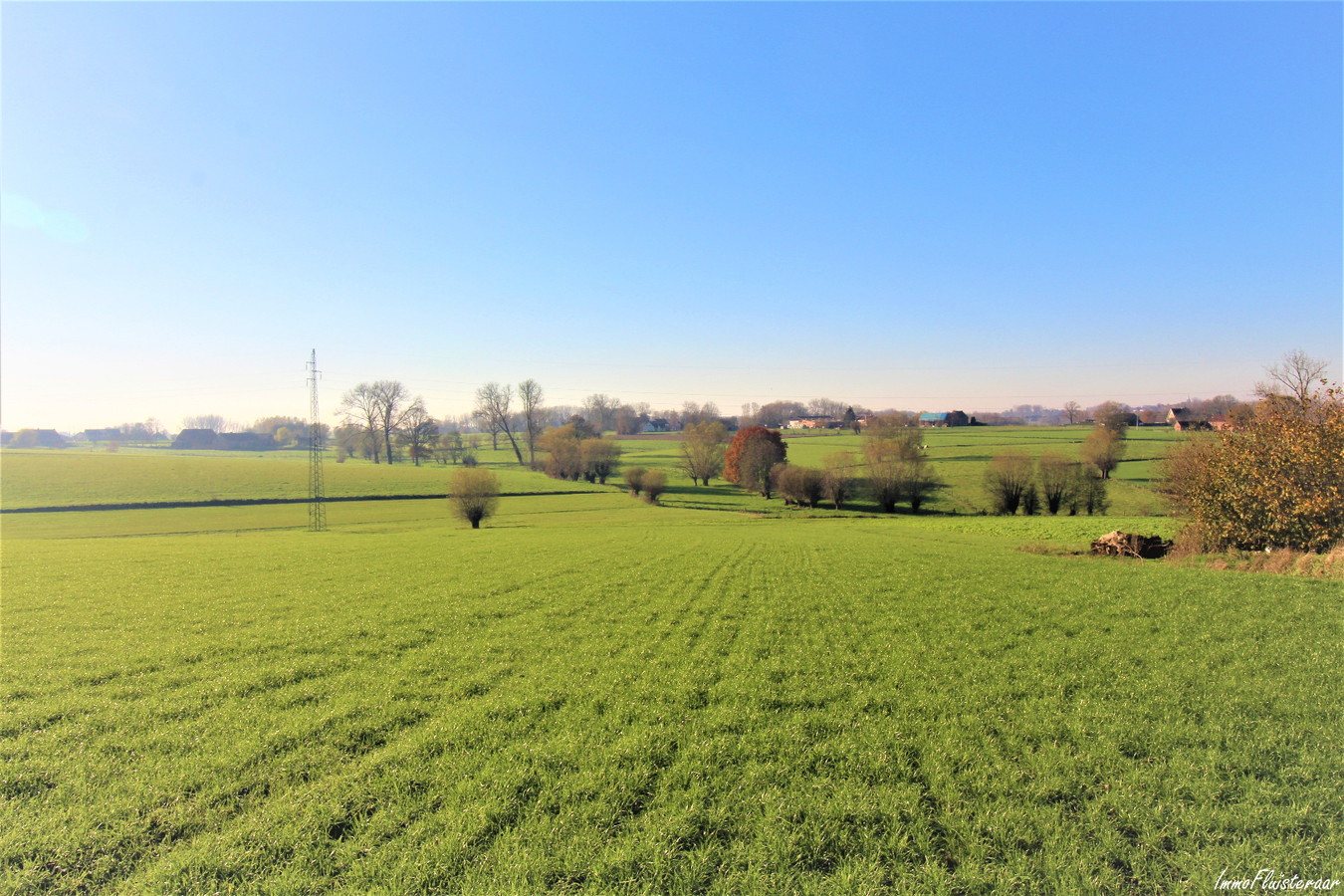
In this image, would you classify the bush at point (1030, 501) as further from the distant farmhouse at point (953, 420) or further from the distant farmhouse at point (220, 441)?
the distant farmhouse at point (220, 441)

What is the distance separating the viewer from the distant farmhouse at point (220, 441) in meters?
139

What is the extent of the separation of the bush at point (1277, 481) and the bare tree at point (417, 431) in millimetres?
99870

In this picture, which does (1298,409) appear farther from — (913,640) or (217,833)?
(217,833)

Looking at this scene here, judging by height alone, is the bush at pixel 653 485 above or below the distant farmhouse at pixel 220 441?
below

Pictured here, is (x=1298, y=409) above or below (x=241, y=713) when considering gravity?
above

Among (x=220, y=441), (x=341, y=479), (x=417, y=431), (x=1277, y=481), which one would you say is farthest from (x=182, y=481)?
(x=220, y=441)

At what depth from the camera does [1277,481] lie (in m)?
20.2

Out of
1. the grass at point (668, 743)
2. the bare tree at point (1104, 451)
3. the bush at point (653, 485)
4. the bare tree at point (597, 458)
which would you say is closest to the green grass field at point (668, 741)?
the grass at point (668, 743)

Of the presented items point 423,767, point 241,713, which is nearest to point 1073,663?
point 423,767

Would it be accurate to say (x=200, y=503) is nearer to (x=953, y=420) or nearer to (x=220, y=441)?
(x=220, y=441)

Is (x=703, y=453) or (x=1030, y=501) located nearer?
(x=1030, y=501)

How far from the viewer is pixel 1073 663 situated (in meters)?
9.67

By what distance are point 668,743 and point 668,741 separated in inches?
2.3

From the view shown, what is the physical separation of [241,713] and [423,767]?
337cm
